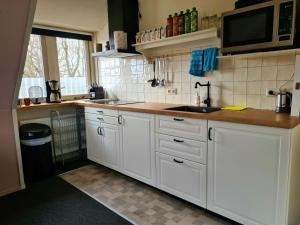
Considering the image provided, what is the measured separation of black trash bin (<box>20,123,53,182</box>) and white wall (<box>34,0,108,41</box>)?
1.51 m

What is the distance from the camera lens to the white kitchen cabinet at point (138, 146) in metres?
2.25

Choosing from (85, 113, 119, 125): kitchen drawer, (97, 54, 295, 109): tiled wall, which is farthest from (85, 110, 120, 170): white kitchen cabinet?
(97, 54, 295, 109): tiled wall

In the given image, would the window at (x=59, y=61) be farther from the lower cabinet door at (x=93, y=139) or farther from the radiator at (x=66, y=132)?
the lower cabinet door at (x=93, y=139)

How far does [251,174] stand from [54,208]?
70.1 inches

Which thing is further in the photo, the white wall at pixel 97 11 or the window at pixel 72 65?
the window at pixel 72 65

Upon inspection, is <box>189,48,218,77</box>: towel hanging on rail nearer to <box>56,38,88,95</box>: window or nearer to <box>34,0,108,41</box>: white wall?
<box>34,0,108,41</box>: white wall

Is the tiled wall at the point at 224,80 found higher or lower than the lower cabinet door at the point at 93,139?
higher

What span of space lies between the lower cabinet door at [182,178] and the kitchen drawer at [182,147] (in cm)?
5

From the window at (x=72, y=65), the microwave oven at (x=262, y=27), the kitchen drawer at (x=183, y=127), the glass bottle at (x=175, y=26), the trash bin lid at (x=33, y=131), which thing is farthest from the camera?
the window at (x=72, y=65)

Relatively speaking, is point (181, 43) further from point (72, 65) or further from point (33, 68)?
point (33, 68)

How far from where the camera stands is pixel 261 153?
4.92 feet

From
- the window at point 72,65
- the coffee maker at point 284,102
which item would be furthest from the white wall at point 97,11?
the coffee maker at point 284,102

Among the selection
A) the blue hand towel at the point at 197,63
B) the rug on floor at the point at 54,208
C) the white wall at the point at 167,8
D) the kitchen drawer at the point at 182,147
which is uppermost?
the white wall at the point at 167,8

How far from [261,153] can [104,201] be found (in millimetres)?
1514
